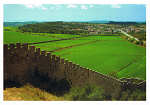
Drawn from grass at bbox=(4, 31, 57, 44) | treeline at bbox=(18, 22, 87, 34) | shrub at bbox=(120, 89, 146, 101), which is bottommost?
shrub at bbox=(120, 89, 146, 101)

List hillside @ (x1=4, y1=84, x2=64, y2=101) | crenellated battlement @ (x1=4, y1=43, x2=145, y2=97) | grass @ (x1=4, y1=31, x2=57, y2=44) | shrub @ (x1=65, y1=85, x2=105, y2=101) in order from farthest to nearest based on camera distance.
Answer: grass @ (x1=4, y1=31, x2=57, y2=44)
crenellated battlement @ (x1=4, y1=43, x2=145, y2=97)
shrub @ (x1=65, y1=85, x2=105, y2=101)
hillside @ (x1=4, y1=84, x2=64, y2=101)

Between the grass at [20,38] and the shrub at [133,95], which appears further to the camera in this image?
the grass at [20,38]

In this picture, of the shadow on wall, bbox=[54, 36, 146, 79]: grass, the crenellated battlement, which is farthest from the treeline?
the shadow on wall

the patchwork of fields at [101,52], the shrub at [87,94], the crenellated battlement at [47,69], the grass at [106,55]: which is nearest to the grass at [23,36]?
the patchwork of fields at [101,52]

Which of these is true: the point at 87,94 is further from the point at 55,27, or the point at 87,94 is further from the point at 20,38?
the point at 55,27

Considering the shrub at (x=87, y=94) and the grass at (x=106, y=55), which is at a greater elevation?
the grass at (x=106, y=55)

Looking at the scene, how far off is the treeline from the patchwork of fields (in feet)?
0.79

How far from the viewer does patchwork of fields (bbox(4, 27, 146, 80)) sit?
8.05 meters

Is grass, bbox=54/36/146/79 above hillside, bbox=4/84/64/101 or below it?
above

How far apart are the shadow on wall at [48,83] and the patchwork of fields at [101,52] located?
6.58ft

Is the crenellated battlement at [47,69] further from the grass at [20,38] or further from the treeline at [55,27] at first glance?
the treeline at [55,27]

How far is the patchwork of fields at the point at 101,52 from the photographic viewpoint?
8.05m

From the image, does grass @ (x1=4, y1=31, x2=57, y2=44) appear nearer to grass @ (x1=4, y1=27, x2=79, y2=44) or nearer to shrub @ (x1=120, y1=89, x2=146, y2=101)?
grass @ (x1=4, y1=27, x2=79, y2=44)
